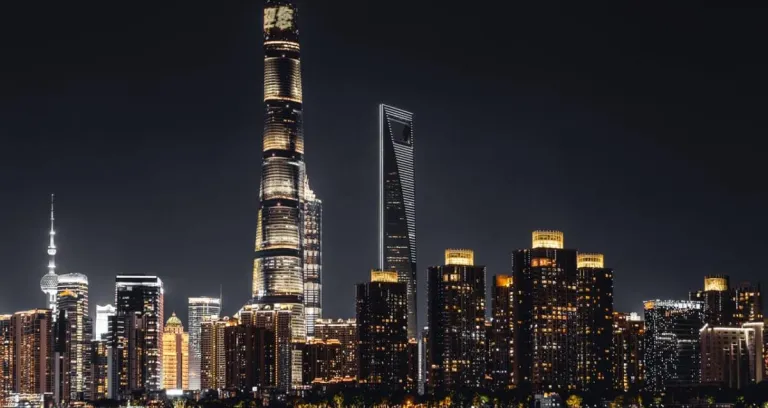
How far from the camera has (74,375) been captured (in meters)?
160

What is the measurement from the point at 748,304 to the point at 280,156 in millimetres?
60461

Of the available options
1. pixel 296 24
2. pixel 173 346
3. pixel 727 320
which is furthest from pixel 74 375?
pixel 727 320

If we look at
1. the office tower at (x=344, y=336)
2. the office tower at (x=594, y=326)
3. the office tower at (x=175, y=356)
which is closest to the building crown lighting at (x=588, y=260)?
the office tower at (x=594, y=326)

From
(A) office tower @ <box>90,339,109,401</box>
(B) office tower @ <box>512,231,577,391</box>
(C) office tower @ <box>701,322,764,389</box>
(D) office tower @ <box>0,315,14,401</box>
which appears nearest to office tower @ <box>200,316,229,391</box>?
(A) office tower @ <box>90,339,109,401</box>

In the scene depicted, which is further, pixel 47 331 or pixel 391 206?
pixel 391 206

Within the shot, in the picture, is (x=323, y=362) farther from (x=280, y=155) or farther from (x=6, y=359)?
(x=6, y=359)

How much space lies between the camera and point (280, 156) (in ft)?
591

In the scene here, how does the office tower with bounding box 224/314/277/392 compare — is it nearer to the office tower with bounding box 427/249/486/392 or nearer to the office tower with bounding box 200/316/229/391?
the office tower with bounding box 200/316/229/391

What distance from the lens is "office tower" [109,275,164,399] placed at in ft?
534

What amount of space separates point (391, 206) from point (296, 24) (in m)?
27.4

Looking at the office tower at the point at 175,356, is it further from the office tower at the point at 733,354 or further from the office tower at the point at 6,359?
the office tower at the point at 733,354

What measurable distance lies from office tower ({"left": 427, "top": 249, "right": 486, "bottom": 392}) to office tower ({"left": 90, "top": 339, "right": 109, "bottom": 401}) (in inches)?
1568

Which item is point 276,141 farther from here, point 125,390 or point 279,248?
point 125,390

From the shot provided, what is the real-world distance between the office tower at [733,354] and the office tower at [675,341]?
1420mm
